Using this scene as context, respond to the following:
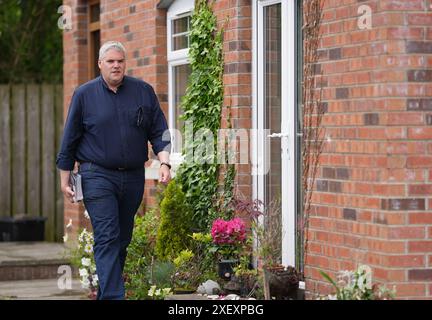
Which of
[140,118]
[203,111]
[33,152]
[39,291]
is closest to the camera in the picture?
[140,118]

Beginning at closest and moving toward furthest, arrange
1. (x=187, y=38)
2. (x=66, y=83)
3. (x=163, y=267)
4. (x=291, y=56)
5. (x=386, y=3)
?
1. (x=386, y=3)
2. (x=291, y=56)
3. (x=163, y=267)
4. (x=187, y=38)
5. (x=66, y=83)

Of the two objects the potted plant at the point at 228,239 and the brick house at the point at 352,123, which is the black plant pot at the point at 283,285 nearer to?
the brick house at the point at 352,123

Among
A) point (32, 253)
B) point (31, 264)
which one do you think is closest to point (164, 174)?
point (31, 264)

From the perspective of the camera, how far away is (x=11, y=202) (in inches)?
563

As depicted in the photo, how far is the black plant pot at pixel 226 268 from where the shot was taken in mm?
8562

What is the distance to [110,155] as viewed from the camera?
24.6ft

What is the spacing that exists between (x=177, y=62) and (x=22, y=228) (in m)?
4.17

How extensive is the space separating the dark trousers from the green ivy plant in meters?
1.64

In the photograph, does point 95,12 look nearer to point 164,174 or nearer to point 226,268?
point 226,268

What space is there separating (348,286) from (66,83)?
716 cm

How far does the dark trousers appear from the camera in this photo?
24.4 feet

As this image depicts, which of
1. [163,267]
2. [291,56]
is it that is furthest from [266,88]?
[163,267]

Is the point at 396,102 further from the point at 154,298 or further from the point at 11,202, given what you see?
the point at 11,202

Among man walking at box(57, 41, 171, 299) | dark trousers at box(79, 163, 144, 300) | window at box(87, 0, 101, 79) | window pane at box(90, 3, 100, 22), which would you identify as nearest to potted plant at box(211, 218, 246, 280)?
man walking at box(57, 41, 171, 299)
